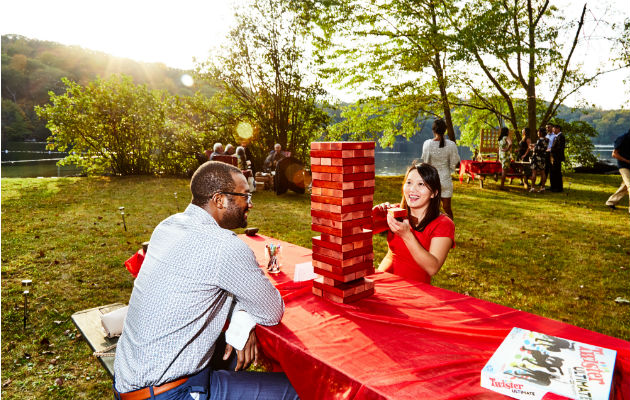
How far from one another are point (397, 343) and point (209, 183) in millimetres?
1388

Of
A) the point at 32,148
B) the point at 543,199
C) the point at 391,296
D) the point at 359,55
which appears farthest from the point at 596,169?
the point at 32,148

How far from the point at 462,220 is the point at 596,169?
17682 mm

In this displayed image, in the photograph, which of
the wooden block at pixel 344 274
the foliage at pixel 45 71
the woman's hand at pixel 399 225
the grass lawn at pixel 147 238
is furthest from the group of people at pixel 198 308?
the foliage at pixel 45 71

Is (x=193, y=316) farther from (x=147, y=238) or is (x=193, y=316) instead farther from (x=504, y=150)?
(x=504, y=150)

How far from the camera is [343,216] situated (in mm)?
2209

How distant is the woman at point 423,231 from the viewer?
2977 millimetres

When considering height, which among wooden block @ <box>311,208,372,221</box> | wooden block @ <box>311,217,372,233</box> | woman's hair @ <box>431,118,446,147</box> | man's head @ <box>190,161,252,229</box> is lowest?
wooden block @ <box>311,217,372,233</box>

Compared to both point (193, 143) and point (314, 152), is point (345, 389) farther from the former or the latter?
point (193, 143)

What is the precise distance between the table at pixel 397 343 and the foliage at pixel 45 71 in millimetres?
60250

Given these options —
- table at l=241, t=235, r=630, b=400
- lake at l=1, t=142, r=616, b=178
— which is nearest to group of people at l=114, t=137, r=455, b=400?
table at l=241, t=235, r=630, b=400

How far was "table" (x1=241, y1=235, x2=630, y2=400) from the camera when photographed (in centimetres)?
154

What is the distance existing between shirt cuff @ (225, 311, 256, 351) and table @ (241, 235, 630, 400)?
0.24ft

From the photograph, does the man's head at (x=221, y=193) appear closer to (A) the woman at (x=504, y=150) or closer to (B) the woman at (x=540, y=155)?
(B) the woman at (x=540, y=155)

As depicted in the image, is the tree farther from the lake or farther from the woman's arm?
the woman's arm
